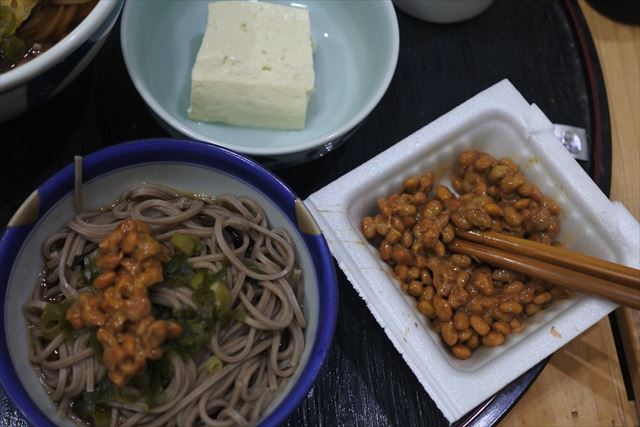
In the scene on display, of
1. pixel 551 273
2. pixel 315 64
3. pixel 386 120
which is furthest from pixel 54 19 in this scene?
pixel 551 273

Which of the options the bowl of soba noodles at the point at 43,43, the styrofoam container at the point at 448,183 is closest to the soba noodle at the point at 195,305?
the styrofoam container at the point at 448,183

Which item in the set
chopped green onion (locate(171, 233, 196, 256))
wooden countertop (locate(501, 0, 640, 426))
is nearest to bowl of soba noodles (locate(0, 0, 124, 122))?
chopped green onion (locate(171, 233, 196, 256))

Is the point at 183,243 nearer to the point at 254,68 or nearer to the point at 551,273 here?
the point at 254,68

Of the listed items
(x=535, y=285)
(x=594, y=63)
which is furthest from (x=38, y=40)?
(x=594, y=63)

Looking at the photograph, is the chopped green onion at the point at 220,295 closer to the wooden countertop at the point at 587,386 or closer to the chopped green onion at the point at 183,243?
the chopped green onion at the point at 183,243

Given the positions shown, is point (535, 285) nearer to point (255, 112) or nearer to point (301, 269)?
point (301, 269)

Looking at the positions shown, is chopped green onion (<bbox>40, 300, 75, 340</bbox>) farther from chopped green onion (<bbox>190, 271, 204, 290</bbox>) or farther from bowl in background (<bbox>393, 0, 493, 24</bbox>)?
bowl in background (<bbox>393, 0, 493, 24</bbox>)
